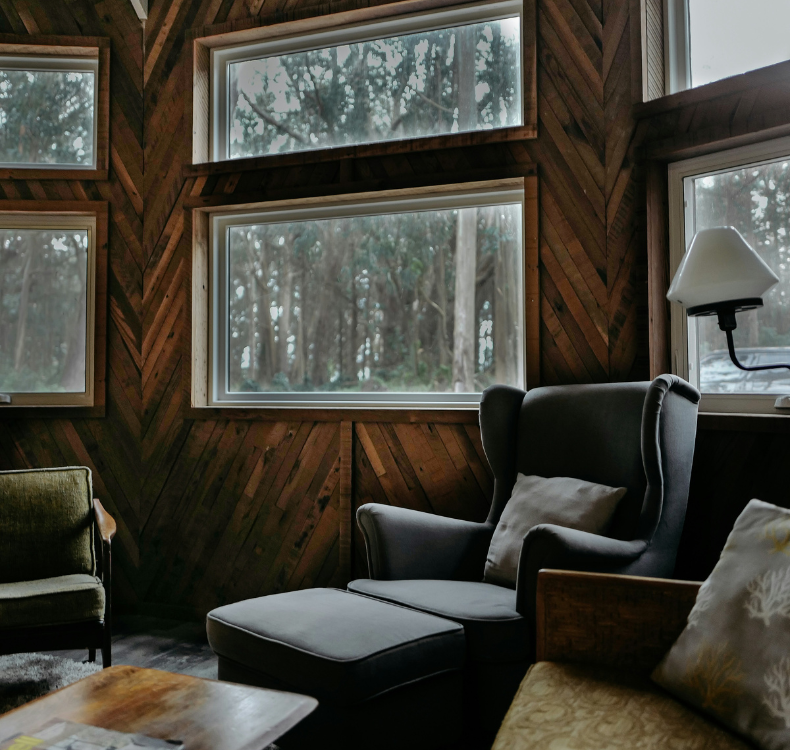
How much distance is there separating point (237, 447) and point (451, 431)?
105 cm

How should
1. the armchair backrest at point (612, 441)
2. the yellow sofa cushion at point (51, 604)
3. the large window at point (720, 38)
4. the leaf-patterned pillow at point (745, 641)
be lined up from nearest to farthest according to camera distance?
1. the leaf-patterned pillow at point (745, 641)
2. the armchair backrest at point (612, 441)
3. the yellow sofa cushion at point (51, 604)
4. the large window at point (720, 38)

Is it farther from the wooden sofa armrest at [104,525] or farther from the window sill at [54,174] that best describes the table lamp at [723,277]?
the window sill at [54,174]

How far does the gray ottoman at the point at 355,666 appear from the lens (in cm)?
175

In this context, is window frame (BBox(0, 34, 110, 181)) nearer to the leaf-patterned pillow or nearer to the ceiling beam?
the ceiling beam

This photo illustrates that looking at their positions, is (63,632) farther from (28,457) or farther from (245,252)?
(245,252)

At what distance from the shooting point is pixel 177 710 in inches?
55.8

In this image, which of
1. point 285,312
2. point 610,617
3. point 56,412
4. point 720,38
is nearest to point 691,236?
point 720,38

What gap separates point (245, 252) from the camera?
3537mm

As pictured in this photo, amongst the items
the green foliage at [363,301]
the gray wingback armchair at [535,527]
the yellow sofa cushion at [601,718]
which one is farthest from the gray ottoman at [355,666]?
the green foliage at [363,301]

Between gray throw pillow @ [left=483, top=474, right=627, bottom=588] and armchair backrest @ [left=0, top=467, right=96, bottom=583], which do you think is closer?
gray throw pillow @ [left=483, top=474, right=627, bottom=588]

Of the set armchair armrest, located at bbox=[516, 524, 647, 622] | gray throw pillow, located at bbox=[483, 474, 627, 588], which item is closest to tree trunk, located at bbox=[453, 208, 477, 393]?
gray throw pillow, located at bbox=[483, 474, 627, 588]

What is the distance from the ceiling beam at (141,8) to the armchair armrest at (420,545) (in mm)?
2723

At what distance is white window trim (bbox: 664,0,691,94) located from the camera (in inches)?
111

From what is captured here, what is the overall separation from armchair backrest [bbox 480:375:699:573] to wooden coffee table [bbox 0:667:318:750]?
4.21 feet
